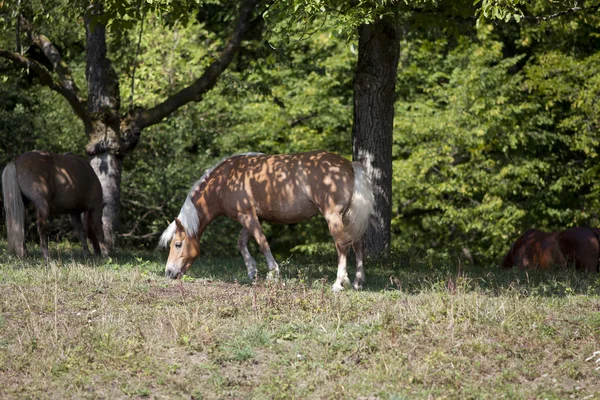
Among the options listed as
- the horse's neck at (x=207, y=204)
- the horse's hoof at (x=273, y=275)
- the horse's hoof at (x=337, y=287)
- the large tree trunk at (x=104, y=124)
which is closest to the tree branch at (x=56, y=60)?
the large tree trunk at (x=104, y=124)

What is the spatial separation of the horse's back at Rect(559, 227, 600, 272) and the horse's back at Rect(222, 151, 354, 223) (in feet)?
15.6

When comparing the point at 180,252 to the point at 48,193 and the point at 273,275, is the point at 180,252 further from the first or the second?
the point at 48,193

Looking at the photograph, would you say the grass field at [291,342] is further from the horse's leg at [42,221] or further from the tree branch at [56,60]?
the tree branch at [56,60]

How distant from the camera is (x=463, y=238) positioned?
28047mm

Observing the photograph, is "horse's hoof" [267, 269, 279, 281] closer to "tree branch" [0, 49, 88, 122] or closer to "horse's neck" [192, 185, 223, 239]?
"horse's neck" [192, 185, 223, 239]

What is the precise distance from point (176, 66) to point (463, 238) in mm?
10698

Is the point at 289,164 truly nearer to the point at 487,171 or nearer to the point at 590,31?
the point at 487,171

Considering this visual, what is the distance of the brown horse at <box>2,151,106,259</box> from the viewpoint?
1324 centimetres

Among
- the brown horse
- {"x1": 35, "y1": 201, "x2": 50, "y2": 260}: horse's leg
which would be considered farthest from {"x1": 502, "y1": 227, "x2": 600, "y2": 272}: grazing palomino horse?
{"x1": 35, "y1": 201, "x2": 50, "y2": 260}: horse's leg

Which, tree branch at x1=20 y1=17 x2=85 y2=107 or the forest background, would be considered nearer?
tree branch at x1=20 y1=17 x2=85 y2=107

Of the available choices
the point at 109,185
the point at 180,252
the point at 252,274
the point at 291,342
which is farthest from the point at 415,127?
the point at 291,342

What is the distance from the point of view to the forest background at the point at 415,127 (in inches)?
897

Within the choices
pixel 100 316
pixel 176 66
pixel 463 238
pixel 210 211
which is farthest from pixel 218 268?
pixel 463 238

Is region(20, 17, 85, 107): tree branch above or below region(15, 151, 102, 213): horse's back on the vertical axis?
above
